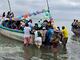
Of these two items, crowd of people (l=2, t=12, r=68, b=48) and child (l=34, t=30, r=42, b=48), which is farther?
crowd of people (l=2, t=12, r=68, b=48)

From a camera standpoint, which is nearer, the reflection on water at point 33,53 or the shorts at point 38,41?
the reflection on water at point 33,53

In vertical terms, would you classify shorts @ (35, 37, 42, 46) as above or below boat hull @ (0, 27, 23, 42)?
above

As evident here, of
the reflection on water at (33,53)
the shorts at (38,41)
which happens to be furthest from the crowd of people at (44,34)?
the reflection on water at (33,53)

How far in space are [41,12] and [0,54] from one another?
1245 centimetres

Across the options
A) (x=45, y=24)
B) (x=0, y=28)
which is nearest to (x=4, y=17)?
(x=0, y=28)

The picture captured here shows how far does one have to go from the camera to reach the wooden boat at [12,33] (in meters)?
26.2

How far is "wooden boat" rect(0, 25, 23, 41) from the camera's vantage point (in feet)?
86.1

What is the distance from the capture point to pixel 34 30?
24234 millimetres

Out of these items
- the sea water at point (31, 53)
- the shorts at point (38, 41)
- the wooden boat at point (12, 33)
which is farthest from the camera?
the wooden boat at point (12, 33)

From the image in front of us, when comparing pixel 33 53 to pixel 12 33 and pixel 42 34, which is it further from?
pixel 12 33

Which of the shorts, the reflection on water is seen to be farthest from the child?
the reflection on water

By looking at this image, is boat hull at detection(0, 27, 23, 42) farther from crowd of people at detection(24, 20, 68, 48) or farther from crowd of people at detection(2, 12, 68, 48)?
crowd of people at detection(24, 20, 68, 48)

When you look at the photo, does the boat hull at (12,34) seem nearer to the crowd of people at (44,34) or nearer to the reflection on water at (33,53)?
the reflection on water at (33,53)

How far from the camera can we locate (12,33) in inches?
1091
